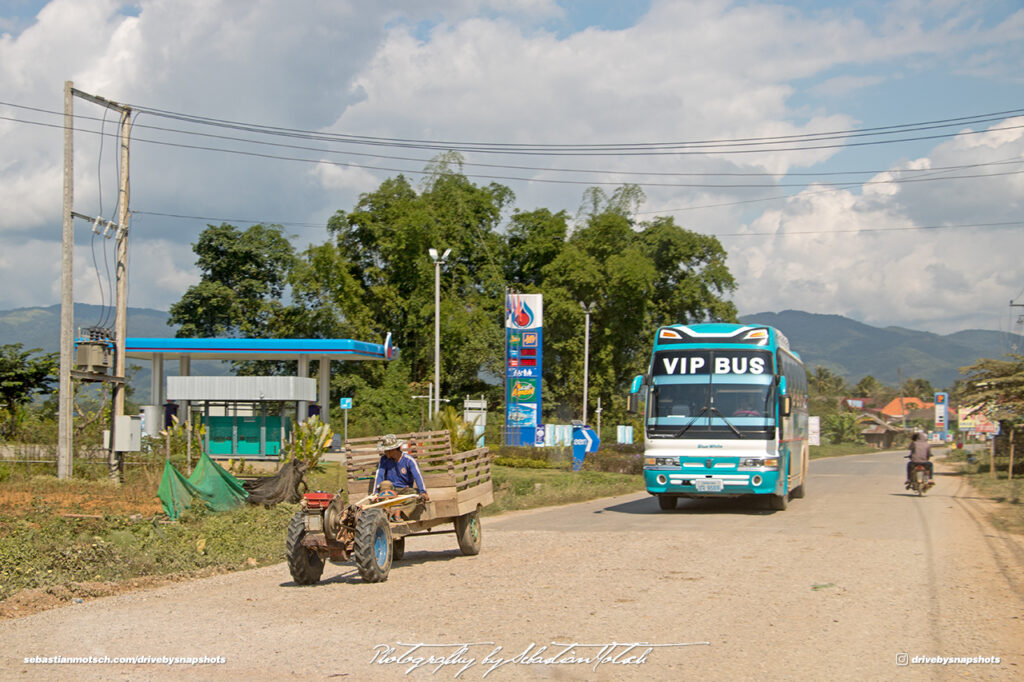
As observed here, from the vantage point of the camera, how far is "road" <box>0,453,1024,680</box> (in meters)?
6.93

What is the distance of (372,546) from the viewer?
10297mm

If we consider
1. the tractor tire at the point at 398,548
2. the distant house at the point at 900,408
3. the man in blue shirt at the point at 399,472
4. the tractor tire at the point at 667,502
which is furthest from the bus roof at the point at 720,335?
the distant house at the point at 900,408

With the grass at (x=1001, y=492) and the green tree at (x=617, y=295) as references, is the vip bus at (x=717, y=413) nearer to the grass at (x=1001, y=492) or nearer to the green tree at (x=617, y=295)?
the grass at (x=1001, y=492)

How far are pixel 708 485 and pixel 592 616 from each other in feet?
33.2

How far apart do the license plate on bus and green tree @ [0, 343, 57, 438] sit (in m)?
28.7

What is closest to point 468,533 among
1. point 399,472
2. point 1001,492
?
point 399,472

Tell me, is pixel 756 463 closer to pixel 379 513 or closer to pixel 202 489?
pixel 379 513

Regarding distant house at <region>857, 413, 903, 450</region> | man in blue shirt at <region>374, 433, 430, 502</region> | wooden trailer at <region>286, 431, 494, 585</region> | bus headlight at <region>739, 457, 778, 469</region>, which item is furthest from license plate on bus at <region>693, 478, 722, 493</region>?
distant house at <region>857, 413, 903, 450</region>

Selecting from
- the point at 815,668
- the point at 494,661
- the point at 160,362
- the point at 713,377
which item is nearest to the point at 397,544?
the point at 494,661

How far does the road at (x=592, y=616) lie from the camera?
6926 millimetres

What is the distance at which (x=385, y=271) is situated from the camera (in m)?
63.2

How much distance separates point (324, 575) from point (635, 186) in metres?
58.8

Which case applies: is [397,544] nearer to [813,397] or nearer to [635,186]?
[635,186]

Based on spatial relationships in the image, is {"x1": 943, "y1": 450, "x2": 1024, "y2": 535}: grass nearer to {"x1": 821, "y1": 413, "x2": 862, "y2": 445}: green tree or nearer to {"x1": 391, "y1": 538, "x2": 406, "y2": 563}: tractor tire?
{"x1": 391, "y1": 538, "x2": 406, "y2": 563}: tractor tire
